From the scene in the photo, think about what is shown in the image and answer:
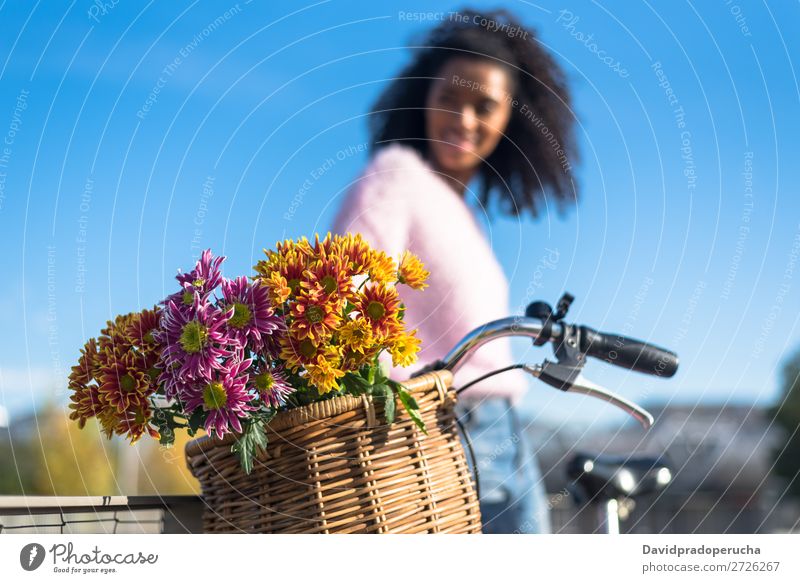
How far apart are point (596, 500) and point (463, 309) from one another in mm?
412

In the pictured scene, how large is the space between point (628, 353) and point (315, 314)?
16.1 inches

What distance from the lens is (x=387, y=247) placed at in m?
1.25

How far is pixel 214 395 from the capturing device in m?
0.74

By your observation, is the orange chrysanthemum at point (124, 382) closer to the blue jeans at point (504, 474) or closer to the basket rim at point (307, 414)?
the basket rim at point (307, 414)

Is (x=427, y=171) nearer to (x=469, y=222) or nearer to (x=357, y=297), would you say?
(x=469, y=222)

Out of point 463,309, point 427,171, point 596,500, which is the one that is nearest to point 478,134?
point 427,171

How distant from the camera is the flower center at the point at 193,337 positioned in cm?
74

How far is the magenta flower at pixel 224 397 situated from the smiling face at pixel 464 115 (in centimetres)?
88

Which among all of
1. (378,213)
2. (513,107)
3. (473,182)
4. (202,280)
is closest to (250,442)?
(202,280)

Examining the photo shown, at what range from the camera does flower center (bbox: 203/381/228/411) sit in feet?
2.42

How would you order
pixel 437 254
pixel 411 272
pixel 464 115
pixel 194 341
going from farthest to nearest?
pixel 464 115 < pixel 437 254 < pixel 411 272 < pixel 194 341

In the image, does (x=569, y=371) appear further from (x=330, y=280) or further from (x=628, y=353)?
(x=330, y=280)
